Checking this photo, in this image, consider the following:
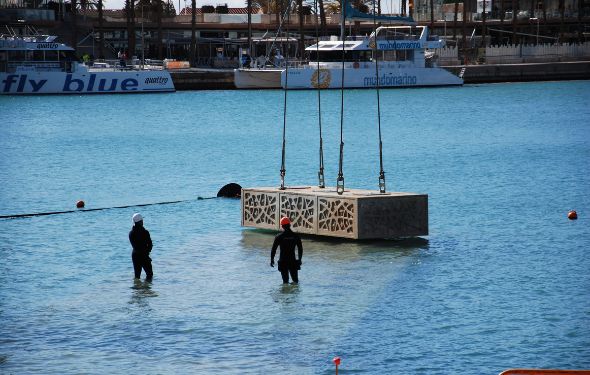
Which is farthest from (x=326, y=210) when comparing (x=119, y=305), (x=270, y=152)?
(x=270, y=152)

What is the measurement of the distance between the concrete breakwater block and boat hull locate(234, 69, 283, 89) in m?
88.4

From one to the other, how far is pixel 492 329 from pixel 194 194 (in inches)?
889

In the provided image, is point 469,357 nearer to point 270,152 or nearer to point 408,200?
point 408,200

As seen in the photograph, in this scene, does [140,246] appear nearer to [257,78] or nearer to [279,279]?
[279,279]

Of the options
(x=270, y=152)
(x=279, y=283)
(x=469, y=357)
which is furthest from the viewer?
(x=270, y=152)

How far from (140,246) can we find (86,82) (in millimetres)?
87999

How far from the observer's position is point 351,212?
2795 centimetres

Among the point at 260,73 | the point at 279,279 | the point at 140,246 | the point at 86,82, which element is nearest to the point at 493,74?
the point at 260,73

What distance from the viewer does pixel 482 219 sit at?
115 feet

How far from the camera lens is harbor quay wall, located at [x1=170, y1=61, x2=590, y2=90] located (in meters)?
118

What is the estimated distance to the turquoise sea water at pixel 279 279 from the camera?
65.0 feet

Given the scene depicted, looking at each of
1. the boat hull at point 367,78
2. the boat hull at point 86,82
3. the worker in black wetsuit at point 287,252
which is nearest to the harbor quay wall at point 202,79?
the boat hull at point 86,82

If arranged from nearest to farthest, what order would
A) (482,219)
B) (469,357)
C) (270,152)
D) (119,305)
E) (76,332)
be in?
(469,357)
(76,332)
(119,305)
(482,219)
(270,152)

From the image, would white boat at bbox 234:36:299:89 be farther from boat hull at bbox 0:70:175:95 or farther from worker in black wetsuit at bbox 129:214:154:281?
worker in black wetsuit at bbox 129:214:154:281
